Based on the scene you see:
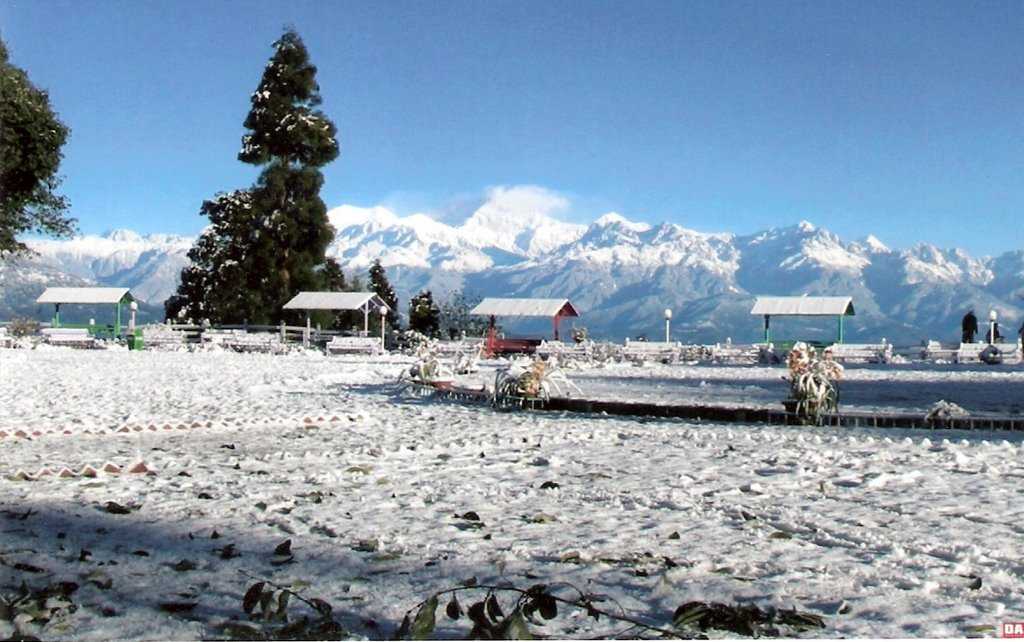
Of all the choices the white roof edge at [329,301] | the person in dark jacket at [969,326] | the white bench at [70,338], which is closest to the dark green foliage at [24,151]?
the white bench at [70,338]

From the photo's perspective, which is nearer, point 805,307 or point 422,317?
point 805,307

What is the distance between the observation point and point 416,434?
8.52 meters

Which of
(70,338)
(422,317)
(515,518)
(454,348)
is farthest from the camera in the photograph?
(422,317)

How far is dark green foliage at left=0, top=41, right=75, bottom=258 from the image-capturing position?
20719 mm

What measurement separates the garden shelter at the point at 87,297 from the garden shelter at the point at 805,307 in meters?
25.1

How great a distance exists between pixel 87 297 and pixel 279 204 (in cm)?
947

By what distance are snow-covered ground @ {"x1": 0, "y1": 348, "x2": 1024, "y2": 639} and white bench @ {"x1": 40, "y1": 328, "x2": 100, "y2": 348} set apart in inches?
993

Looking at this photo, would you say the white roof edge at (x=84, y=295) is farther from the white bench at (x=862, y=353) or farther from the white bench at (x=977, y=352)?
the white bench at (x=977, y=352)

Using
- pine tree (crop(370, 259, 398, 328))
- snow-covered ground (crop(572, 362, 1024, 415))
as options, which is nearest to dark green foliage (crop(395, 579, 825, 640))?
snow-covered ground (crop(572, 362, 1024, 415))

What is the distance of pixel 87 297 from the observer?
1630 inches

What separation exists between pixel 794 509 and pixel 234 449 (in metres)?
4.38

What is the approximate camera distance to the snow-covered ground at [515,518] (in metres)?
3.31

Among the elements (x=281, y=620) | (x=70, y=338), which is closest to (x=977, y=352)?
(x=70, y=338)

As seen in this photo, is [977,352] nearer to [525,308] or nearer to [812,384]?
[525,308]
